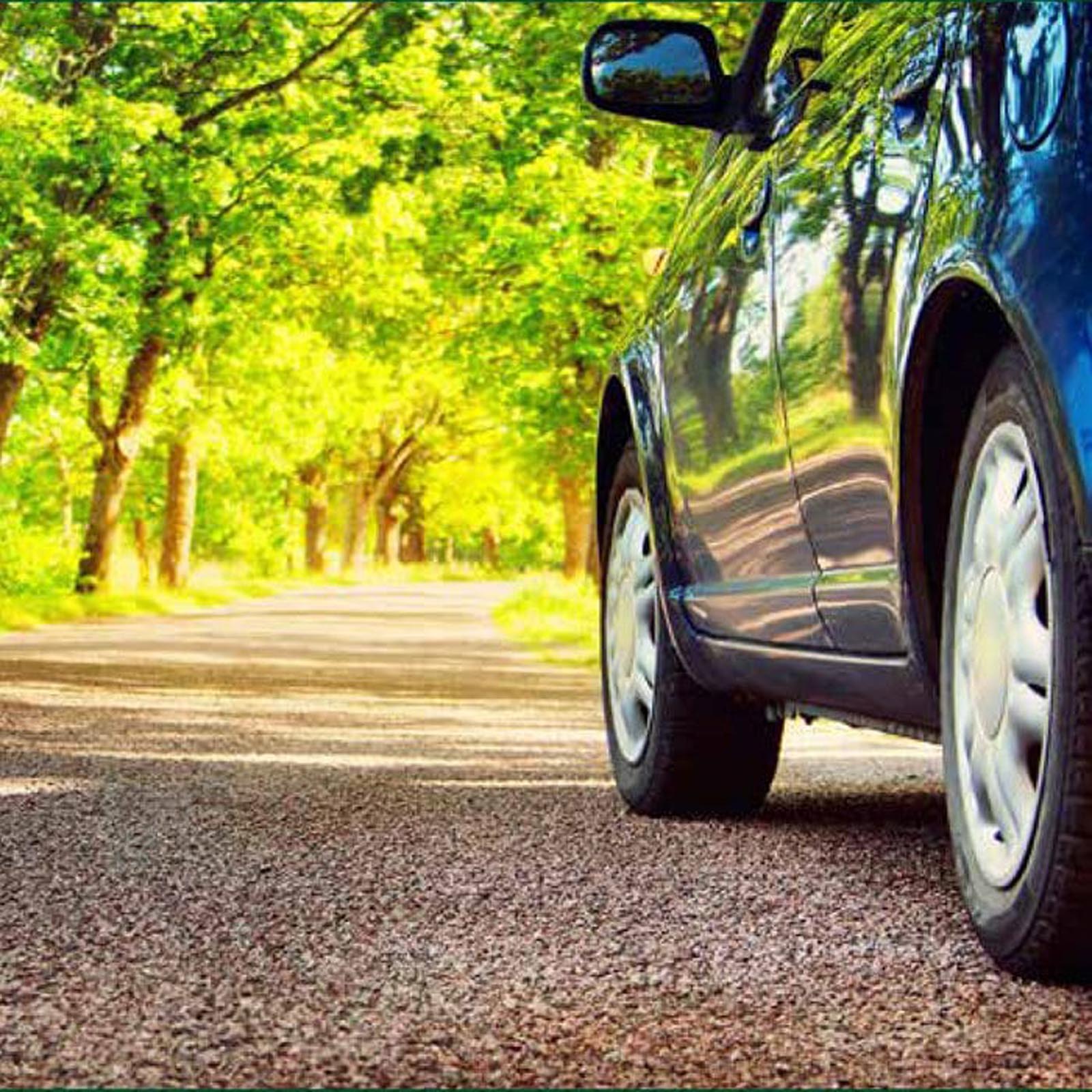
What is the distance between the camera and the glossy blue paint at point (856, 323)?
301 centimetres

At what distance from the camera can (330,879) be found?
15.1ft

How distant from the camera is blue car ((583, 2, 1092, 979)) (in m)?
3.04

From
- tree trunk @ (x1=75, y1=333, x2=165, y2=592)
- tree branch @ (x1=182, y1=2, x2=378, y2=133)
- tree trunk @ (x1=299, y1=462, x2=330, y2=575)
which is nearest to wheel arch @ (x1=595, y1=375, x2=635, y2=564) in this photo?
tree branch @ (x1=182, y1=2, x2=378, y2=133)

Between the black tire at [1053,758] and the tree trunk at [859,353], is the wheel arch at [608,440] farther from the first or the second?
the black tire at [1053,758]

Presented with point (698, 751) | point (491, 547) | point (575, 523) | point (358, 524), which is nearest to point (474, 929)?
point (698, 751)

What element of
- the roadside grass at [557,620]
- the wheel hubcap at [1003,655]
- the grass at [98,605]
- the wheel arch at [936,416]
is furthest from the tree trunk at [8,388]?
the wheel hubcap at [1003,655]

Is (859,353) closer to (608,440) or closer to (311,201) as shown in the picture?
(608,440)

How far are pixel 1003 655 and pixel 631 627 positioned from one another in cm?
266

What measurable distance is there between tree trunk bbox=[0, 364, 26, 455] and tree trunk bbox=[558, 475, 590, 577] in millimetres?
12083

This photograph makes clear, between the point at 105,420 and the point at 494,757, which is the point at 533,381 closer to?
the point at 105,420

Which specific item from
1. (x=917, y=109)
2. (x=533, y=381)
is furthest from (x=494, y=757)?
(x=533, y=381)

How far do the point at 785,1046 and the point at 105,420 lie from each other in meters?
29.1

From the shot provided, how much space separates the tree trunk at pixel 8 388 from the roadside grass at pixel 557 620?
543cm

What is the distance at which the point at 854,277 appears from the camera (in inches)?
153
